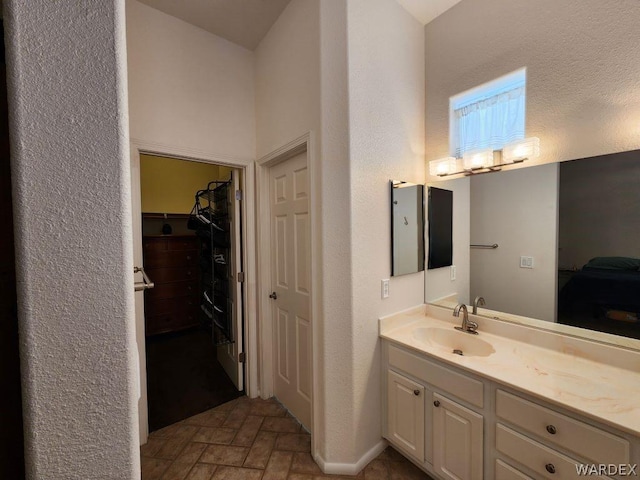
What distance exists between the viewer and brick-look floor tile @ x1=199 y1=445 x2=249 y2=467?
1.69 meters

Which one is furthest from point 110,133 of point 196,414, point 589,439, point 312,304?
point 196,414

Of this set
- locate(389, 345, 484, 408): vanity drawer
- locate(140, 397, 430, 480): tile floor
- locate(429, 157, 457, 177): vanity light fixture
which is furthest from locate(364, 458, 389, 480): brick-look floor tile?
locate(429, 157, 457, 177): vanity light fixture

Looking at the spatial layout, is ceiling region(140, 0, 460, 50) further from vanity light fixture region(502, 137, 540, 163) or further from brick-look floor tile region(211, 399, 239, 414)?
brick-look floor tile region(211, 399, 239, 414)

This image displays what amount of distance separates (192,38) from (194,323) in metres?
3.49

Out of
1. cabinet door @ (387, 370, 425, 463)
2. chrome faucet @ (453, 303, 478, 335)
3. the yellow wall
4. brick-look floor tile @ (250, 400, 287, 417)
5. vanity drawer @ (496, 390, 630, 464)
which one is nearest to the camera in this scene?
vanity drawer @ (496, 390, 630, 464)

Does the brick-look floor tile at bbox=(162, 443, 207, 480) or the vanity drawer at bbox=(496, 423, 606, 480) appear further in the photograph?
the brick-look floor tile at bbox=(162, 443, 207, 480)

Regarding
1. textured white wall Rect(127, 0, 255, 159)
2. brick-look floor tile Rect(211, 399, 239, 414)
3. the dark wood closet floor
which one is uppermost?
textured white wall Rect(127, 0, 255, 159)

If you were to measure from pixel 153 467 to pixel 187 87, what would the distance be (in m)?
2.69

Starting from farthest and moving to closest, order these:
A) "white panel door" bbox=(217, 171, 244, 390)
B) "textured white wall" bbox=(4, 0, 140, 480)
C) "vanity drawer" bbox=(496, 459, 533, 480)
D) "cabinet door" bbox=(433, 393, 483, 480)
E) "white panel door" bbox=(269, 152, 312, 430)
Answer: "white panel door" bbox=(217, 171, 244, 390), "white panel door" bbox=(269, 152, 312, 430), "cabinet door" bbox=(433, 393, 483, 480), "vanity drawer" bbox=(496, 459, 533, 480), "textured white wall" bbox=(4, 0, 140, 480)

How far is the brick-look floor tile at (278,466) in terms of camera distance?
5.17 ft

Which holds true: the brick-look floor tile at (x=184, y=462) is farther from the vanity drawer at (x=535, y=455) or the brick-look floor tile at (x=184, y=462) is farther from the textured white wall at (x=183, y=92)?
the vanity drawer at (x=535, y=455)

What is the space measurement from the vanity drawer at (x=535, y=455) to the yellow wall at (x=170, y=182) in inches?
153

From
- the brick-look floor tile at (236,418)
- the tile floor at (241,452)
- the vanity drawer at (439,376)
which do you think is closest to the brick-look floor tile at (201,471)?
the tile floor at (241,452)

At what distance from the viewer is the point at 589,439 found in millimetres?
966
